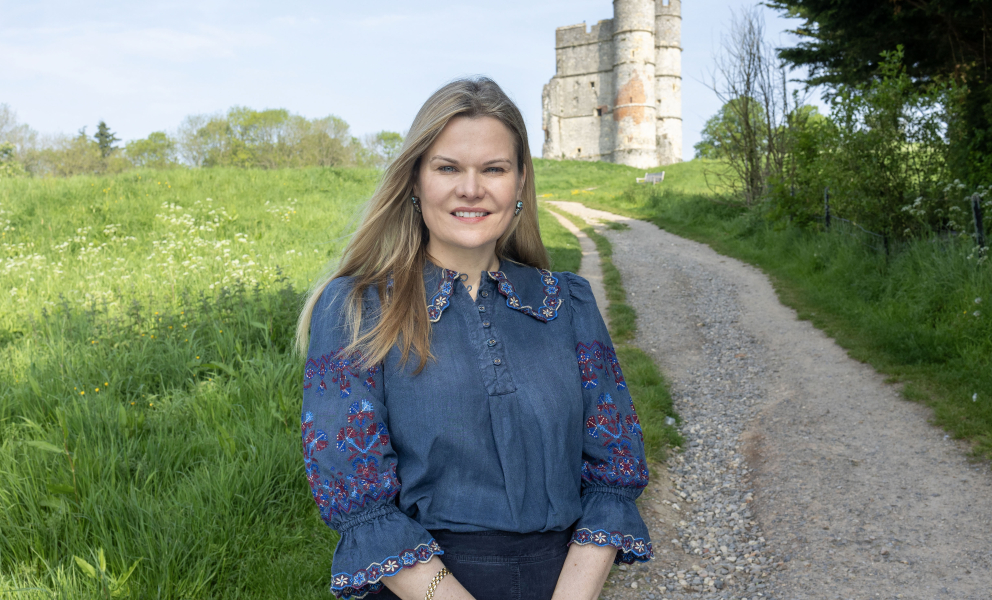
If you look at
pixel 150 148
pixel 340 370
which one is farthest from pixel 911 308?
pixel 150 148

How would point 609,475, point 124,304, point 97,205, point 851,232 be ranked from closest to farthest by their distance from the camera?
1. point 609,475
2. point 124,304
3. point 851,232
4. point 97,205

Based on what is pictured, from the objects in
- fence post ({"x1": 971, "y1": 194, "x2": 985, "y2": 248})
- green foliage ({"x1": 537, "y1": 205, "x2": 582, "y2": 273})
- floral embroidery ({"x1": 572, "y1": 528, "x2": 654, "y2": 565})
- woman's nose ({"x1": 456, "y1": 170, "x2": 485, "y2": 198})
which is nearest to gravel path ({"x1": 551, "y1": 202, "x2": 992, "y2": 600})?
fence post ({"x1": 971, "y1": 194, "x2": 985, "y2": 248})

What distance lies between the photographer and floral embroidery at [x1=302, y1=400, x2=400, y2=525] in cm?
157

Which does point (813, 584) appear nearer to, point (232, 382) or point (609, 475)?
point (609, 475)

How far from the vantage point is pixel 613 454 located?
6.03 feet

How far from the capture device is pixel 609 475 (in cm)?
183

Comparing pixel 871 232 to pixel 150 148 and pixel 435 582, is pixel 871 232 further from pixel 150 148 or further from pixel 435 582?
pixel 150 148

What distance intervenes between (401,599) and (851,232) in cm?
1084

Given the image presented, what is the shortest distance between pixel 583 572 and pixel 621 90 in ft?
162

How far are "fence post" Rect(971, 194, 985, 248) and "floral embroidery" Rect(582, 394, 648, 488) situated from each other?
775 centimetres

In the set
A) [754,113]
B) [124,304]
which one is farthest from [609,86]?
[124,304]

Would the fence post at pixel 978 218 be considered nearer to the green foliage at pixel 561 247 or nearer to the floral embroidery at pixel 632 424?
the green foliage at pixel 561 247

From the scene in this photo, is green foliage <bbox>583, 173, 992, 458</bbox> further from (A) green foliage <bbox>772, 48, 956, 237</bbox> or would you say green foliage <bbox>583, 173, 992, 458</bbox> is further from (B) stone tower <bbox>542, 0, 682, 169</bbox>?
(B) stone tower <bbox>542, 0, 682, 169</bbox>

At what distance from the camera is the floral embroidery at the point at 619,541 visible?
5.72 ft
